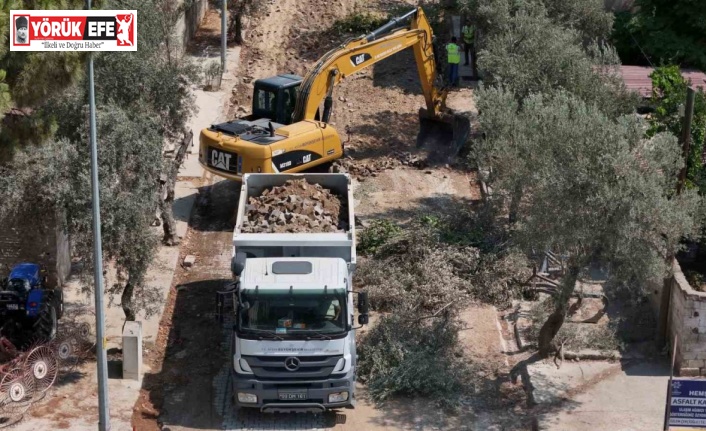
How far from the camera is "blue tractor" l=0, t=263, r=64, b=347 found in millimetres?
17984

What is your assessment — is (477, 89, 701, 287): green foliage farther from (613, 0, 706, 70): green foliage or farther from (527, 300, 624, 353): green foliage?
(613, 0, 706, 70): green foliage

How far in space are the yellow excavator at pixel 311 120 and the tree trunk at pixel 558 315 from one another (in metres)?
7.50

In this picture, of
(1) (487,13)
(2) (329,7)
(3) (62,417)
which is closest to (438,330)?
(3) (62,417)

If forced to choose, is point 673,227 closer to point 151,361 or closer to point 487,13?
point 151,361

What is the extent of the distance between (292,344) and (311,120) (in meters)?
9.60

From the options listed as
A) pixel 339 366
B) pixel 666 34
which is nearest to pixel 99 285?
pixel 339 366

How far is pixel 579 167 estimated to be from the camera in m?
16.3

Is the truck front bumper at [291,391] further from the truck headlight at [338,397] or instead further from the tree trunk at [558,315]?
the tree trunk at [558,315]

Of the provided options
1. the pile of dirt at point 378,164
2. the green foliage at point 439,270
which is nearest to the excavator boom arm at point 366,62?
the pile of dirt at point 378,164

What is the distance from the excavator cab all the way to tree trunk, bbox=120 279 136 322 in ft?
26.2

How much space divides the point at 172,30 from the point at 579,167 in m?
10.3

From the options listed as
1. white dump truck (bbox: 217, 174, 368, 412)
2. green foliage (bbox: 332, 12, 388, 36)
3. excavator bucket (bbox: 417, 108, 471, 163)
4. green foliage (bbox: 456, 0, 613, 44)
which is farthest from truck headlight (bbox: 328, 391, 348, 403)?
green foliage (bbox: 332, 12, 388, 36)

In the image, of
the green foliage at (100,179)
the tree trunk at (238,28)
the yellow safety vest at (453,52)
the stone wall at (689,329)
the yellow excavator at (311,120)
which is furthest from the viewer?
the tree trunk at (238,28)

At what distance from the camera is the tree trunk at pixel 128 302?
18375 millimetres
